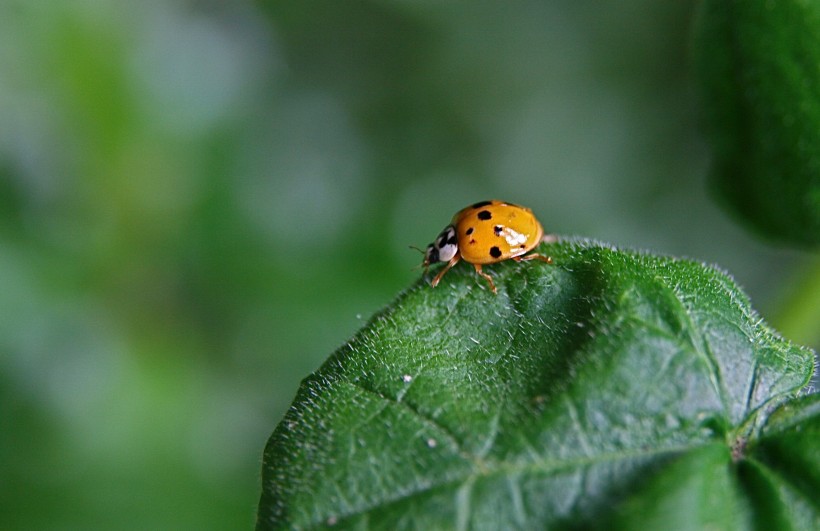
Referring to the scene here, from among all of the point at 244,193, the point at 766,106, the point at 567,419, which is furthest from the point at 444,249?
the point at 244,193

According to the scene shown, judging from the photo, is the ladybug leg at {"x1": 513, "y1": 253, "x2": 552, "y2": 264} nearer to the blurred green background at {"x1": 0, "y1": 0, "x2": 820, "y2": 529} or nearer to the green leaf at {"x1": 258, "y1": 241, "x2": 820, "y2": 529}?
the green leaf at {"x1": 258, "y1": 241, "x2": 820, "y2": 529}

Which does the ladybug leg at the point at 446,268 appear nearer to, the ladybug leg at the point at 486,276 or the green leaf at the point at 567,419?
the ladybug leg at the point at 486,276

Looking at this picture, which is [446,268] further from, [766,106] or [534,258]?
[766,106]

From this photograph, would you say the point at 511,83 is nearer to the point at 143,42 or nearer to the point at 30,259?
the point at 143,42

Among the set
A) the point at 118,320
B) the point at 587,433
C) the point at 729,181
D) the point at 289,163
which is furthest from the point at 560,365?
the point at 289,163

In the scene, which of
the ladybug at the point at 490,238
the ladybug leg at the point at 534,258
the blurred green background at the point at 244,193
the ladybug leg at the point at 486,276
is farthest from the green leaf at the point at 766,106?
the ladybug leg at the point at 486,276
